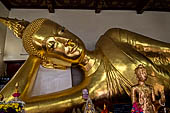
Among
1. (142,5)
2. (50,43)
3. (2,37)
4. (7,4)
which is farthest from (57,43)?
(142,5)

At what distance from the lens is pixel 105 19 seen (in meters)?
3.07

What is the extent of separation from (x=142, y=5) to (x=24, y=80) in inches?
84.3

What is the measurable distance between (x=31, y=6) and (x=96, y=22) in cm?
110

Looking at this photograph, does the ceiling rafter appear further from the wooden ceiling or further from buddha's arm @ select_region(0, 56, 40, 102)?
buddha's arm @ select_region(0, 56, 40, 102)

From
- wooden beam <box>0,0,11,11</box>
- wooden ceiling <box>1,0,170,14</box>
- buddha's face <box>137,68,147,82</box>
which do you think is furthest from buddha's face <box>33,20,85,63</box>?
wooden beam <box>0,0,11,11</box>

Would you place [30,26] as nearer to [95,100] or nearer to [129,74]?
[95,100]

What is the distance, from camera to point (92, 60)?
2193 millimetres

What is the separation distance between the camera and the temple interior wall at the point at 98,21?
2.96 metres

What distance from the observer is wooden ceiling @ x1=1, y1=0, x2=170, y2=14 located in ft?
9.60

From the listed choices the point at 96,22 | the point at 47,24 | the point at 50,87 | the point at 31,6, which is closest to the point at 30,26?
the point at 47,24

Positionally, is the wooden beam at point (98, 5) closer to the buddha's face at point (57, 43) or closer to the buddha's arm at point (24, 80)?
the buddha's face at point (57, 43)

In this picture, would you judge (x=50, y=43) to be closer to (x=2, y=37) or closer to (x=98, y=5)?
(x=2, y=37)

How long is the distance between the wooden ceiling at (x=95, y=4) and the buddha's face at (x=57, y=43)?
883 mm

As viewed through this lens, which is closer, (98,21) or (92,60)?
(92,60)
